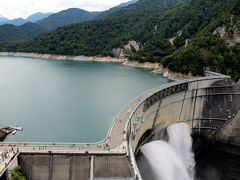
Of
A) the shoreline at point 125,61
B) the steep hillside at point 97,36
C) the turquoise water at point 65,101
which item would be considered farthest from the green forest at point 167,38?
the turquoise water at point 65,101

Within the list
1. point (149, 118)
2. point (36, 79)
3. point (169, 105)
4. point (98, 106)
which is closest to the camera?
point (149, 118)

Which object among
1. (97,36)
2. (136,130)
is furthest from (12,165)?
(97,36)

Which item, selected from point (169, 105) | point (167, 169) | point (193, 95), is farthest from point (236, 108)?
point (167, 169)

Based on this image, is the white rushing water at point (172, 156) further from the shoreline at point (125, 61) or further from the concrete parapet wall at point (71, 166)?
the shoreline at point (125, 61)

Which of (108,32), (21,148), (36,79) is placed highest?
(108,32)

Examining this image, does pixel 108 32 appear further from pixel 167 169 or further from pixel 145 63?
pixel 167 169

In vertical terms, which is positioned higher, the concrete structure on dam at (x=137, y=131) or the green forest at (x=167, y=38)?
the green forest at (x=167, y=38)
